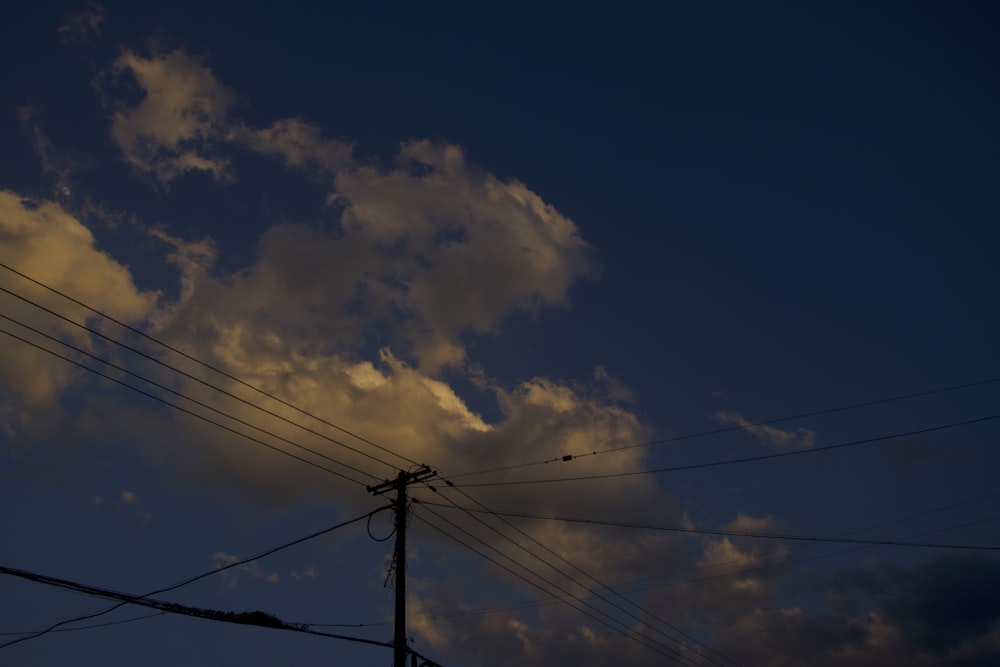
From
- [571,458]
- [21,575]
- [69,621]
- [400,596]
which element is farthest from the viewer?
[571,458]

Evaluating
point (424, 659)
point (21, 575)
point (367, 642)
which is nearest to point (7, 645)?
point (21, 575)

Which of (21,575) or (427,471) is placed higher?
(427,471)

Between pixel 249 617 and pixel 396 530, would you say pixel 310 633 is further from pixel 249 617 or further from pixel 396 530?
pixel 396 530

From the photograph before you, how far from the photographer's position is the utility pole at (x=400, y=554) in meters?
22.3

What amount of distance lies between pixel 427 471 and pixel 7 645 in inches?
513

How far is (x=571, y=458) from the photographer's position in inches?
1127

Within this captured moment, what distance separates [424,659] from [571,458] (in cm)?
908

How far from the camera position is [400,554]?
77.3ft

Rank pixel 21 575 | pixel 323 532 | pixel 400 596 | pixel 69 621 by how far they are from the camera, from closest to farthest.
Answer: pixel 21 575, pixel 69 621, pixel 400 596, pixel 323 532

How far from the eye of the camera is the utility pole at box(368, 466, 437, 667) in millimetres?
22297

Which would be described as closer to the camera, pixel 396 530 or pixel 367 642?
pixel 367 642

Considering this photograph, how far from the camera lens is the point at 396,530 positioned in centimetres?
2425

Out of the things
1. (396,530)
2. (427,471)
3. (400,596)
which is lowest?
(400,596)

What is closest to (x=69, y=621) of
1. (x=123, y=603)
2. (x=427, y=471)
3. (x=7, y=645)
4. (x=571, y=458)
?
(x=7, y=645)
